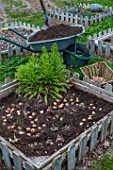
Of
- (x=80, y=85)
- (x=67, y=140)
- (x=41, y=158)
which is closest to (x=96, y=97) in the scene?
(x=80, y=85)

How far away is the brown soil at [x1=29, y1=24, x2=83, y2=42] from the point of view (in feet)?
20.0

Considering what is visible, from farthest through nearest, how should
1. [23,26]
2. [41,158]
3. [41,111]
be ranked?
1. [23,26]
2. [41,111]
3. [41,158]

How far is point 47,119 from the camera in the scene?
14.4ft

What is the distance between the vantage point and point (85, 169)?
3.82m

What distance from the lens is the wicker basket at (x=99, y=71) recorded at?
19.1ft

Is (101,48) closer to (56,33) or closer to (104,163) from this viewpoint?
(56,33)

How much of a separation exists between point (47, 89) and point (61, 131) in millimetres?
936

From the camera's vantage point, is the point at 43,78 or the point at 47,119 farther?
the point at 43,78

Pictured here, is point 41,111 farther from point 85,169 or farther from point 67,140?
point 85,169

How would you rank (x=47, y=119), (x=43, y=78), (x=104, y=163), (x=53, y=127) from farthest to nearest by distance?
(x=43, y=78), (x=47, y=119), (x=53, y=127), (x=104, y=163)

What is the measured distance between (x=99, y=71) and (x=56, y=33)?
1.37 meters

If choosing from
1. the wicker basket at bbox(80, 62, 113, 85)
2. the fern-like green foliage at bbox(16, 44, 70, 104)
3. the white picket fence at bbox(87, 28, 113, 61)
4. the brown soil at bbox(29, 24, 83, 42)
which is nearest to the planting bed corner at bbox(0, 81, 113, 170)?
the fern-like green foliage at bbox(16, 44, 70, 104)

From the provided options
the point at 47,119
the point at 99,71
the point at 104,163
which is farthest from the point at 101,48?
the point at 104,163

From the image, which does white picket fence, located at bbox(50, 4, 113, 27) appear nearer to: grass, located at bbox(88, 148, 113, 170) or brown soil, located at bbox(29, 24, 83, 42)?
brown soil, located at bbox(29, 24, 83, 42)
